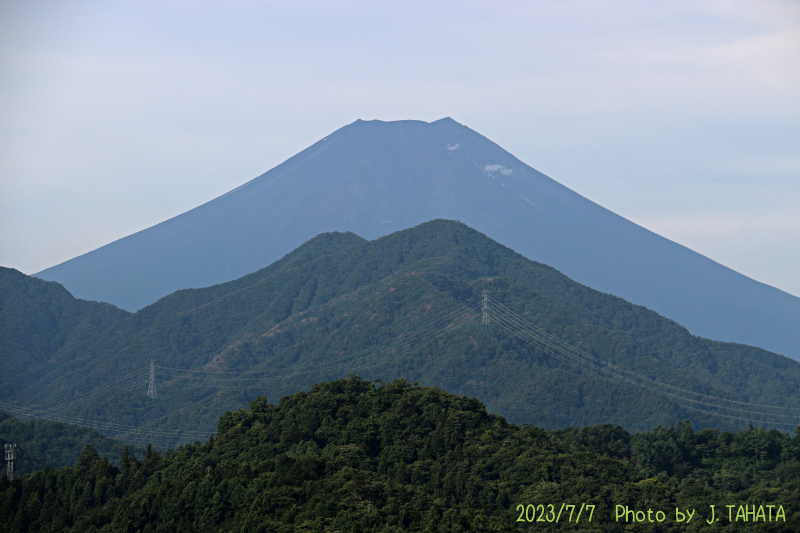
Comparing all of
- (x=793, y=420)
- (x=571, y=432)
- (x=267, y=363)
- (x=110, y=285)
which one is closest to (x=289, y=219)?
(x=110, y=285)

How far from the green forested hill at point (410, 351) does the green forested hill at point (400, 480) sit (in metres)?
40.8

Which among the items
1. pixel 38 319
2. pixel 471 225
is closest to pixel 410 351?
pixel 38 319

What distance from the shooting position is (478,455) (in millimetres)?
35062

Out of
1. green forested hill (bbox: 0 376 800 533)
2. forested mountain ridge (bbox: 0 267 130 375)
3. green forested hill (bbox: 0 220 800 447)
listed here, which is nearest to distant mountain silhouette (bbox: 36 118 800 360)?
green forested hill (bbox: 0 220 800 447)

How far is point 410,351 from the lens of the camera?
9162 cm

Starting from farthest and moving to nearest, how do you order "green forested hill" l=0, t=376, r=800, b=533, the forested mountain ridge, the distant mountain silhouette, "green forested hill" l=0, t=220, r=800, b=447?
the distant mountain silhouette < the forested mountain ridge < "green forested hill" l=0, t=220, r=800, b=447 < "green forested hill" l=0, t=376, r=800, b=533

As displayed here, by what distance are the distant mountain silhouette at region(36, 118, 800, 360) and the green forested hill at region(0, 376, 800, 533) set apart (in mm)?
136494

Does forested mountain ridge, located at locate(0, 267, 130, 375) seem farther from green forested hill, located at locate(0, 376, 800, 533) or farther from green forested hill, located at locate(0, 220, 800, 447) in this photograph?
A: green forested hill, located at locate(0, 376, 800, 533)

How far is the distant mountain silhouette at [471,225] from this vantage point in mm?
180625

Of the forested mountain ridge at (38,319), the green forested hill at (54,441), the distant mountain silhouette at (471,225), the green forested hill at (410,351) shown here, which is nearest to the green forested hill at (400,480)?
the green forested hill at (54,441)

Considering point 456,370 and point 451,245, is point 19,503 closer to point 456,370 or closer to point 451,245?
point 456,370

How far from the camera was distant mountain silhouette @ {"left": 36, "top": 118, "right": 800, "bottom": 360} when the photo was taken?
593 ft

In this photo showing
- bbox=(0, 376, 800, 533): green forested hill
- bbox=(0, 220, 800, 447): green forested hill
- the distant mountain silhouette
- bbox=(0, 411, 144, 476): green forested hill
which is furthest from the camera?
the distant mountain silhouette

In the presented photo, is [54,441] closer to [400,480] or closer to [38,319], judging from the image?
[400,480]
